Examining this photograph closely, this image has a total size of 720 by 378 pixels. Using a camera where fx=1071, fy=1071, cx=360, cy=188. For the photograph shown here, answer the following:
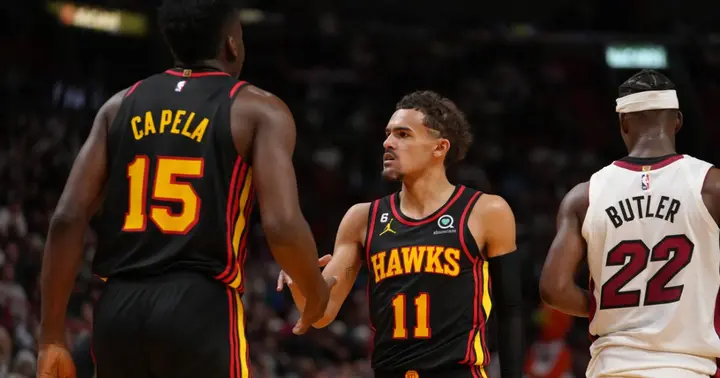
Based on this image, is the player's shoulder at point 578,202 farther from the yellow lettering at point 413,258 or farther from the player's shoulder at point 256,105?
the player's shoulder at point 256,105

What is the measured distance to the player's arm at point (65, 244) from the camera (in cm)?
382

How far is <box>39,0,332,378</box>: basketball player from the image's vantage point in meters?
3.78

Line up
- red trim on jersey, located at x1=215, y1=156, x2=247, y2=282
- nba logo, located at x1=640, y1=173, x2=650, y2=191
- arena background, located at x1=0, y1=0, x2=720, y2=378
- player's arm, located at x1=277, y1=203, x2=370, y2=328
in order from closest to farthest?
red trim on jersey, located at x1=215, y1=156, x2=247, y2=282 → nba logo, located at x1=640, y1=173, x2=650, y2=191 → player's arm, located at x1=277, y1=203, x2=370, y2=328 → arena background, located at x1=0, y1=0, x2=720, y2=378

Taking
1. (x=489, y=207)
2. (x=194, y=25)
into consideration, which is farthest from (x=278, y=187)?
(x=489, y=207)

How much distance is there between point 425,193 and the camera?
5824mm

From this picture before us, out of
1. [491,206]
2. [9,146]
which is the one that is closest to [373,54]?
[9,146]

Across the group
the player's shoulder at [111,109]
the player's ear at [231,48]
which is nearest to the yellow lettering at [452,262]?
the player's ear at [231,48]

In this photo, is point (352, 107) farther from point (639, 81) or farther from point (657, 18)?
point (639, 81)

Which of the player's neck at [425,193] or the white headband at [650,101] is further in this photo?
the player's neck at [425,193]

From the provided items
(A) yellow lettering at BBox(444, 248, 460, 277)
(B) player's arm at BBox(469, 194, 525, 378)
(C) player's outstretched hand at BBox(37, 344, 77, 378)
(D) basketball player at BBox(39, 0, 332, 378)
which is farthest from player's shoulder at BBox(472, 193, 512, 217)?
(C) player's outstretched hand at BBox(37, 344, 77, 378)

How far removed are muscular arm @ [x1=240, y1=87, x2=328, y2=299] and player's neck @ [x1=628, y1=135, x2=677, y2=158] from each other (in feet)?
6.12

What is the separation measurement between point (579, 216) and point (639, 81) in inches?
28.1

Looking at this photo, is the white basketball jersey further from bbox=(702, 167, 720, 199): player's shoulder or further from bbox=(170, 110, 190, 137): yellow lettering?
bbox=(170, 110, 190, 137): yellow lettering

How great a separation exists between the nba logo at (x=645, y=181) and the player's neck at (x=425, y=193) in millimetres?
1206
